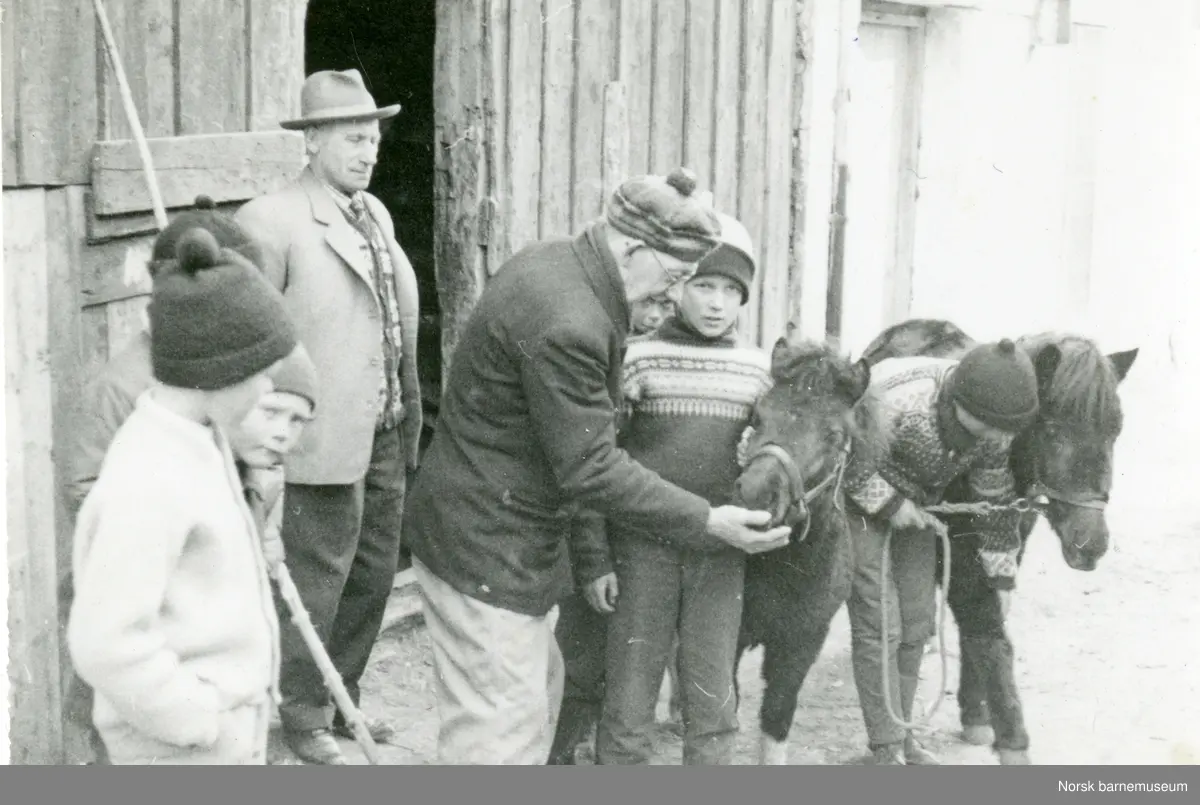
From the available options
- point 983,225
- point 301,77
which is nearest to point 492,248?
point 301,77

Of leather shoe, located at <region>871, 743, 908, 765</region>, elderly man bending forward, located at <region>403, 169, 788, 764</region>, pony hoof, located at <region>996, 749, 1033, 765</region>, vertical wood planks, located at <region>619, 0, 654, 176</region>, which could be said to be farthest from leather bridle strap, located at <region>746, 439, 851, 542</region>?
vertical wood planks, located at <region>619, 0, 654, 176</region>

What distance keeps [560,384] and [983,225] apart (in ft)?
18.8

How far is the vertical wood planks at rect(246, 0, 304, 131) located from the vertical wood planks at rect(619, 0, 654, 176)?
5.28 ft

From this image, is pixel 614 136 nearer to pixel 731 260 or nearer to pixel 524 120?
pixel 524 120

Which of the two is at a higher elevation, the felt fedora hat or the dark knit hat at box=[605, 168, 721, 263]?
the felt fedora hat

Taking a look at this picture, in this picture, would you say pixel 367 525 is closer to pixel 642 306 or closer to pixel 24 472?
pixel 24 472

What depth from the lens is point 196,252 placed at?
2.43m

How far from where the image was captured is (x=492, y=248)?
5.29 metres

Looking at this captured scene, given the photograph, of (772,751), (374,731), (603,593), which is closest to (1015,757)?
(772,751)

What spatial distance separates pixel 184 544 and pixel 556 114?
3.34 m

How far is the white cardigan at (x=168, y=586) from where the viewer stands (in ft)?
7.57

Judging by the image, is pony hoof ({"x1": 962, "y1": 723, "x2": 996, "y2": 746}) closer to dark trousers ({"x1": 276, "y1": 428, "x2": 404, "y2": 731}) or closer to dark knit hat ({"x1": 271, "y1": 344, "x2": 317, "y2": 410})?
dark trousers ({"x1": 276, "y1": 428, "x2": 404, "y2": 731})

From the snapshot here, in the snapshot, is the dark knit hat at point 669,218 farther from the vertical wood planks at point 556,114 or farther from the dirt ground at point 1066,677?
the vertical wood planks at point 556,114

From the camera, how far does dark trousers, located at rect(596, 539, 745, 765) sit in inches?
149
